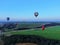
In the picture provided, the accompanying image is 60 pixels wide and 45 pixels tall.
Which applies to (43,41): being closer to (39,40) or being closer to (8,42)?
(39,40)

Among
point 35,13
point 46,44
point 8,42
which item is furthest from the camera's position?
point 35,13

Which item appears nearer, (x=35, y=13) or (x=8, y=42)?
(x=8, y=42)

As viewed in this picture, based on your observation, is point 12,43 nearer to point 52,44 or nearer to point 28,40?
point 28,40

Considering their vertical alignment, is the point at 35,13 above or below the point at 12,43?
above

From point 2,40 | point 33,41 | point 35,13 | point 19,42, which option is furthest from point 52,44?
point 35,13

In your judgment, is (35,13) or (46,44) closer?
(46,44)

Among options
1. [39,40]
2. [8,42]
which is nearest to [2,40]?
[8,42]

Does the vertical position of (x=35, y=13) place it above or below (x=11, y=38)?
above

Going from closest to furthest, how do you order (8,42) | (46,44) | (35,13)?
(46,44) < (8,42) < (35,13)
